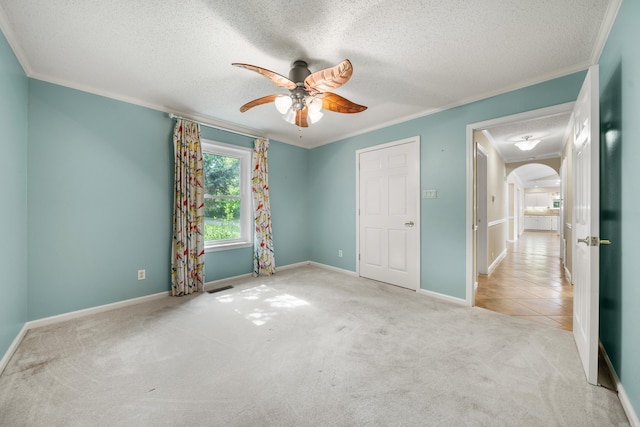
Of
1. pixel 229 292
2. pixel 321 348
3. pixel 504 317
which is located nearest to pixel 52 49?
pixel 229 292

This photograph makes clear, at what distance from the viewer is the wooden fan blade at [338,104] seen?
227 cm

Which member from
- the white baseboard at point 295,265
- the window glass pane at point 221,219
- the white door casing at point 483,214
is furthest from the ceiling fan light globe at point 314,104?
the white door casing at point 483,214

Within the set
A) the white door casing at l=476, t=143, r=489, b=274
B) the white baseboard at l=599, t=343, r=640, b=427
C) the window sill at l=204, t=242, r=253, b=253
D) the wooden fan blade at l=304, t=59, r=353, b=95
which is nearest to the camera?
the white baseboard at l=599, t=343, r=640, b=427

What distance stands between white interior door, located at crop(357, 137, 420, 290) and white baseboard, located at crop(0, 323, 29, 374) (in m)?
3.84

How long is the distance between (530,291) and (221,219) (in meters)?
4.69

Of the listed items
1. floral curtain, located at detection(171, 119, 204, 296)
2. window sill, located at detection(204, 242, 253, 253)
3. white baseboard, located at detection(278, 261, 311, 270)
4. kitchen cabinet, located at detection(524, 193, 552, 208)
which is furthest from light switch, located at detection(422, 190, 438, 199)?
kitchen cabinet, located at detection(524, 193, 552, 208)

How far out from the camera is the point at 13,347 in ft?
6.53

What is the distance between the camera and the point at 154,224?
3176mm

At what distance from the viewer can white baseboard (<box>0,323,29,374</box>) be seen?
5.86 ft

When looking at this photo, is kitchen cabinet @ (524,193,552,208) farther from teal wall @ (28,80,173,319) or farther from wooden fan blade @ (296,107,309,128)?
teal wall @ (28,80,173,319)

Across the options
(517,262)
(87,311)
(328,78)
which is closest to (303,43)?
(328,78)

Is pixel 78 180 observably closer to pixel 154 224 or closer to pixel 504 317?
pixel 154 224

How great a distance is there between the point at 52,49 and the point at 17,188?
121 centimetres

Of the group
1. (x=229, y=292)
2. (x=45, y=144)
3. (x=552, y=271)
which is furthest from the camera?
(x=552, y=271)
